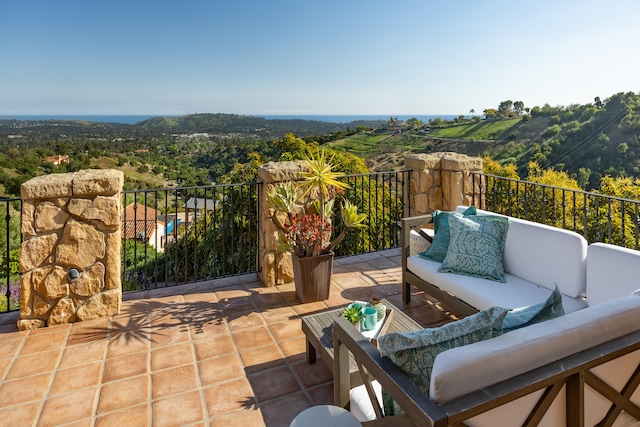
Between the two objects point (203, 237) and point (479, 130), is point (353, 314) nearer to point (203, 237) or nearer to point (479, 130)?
point (203, 237)

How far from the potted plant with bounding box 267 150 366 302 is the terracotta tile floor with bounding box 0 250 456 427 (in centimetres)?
19

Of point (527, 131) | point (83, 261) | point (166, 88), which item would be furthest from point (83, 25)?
point (527, 131)

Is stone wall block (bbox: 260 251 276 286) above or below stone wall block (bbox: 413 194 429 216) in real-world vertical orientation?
below

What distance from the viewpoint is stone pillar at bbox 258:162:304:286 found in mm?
3607

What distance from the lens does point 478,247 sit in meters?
2.71

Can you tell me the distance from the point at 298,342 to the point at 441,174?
2.90 meters

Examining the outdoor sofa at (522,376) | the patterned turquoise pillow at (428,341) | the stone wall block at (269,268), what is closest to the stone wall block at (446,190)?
the stone wall block at (269,268)

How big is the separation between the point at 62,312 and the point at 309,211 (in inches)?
86.3

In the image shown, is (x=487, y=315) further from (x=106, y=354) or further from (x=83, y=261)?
(x=83, y=261)

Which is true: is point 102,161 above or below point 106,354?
above

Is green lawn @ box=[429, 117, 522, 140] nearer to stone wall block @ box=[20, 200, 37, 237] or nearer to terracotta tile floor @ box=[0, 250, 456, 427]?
terracotta tile floor @ box=[0, 250, 456, 427]

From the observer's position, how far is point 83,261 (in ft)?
9.89

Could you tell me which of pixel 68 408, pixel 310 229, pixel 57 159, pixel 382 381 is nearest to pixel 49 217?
pixel 68 408

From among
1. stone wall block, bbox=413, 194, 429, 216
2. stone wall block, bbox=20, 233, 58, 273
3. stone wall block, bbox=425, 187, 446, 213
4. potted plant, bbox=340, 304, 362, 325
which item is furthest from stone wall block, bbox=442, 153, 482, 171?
stone wall block, bbox=20, 233, 58, 273
